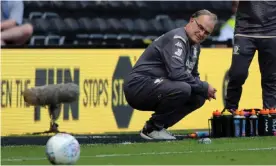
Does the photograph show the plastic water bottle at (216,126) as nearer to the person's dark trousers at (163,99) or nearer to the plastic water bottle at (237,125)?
the plastic water bottle at (237,125)

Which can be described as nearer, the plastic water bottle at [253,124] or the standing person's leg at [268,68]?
the plastic water bottle at [253,124]

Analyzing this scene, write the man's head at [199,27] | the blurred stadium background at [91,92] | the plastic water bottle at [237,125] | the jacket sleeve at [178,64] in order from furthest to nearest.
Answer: the blurred stadium background at [91,92] < the plastic water bottle at [237,125] < the man's head at [199,27] < the jacket sleeve at [178,64]

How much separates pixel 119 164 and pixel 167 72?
98.9 inches

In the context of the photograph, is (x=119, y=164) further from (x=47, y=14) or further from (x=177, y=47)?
(x=47, y=14)

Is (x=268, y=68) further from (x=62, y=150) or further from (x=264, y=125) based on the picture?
(x=62, y=150)

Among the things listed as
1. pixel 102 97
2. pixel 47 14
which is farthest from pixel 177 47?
pixel 47 14

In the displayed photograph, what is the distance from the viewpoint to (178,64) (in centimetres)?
1070

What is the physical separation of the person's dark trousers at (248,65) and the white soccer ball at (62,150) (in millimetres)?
4363

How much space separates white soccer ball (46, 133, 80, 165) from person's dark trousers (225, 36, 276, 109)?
4.36 metres

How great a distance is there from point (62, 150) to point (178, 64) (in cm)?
301

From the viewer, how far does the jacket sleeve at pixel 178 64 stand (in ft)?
35.2

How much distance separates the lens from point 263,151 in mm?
9773

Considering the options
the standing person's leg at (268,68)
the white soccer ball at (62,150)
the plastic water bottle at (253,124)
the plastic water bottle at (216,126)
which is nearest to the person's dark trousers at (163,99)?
the plastic water bottle at (216,126)

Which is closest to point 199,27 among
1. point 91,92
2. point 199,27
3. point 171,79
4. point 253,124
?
point 199,27
